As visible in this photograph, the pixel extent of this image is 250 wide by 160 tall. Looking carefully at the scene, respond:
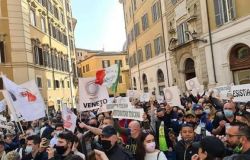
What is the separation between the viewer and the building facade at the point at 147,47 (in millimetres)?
35581

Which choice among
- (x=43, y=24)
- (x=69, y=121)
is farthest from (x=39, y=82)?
(x=69, y=121)

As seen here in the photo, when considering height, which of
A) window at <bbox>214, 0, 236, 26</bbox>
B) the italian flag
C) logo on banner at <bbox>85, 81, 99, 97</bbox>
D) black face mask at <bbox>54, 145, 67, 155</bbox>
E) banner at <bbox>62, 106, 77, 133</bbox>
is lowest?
black face mask at <bbox>54, 145, 67, 155</bbox>

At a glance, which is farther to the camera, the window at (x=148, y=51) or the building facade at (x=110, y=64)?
the building facade at (x=110, y=64)

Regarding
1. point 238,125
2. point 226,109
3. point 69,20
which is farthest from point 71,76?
point 238,125

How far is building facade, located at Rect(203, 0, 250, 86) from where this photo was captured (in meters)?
20.9

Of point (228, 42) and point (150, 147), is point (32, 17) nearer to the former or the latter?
point (228, 42)

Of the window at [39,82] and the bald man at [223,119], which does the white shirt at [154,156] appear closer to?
the bald man at [223,119]

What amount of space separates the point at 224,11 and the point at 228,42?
1.63 metres

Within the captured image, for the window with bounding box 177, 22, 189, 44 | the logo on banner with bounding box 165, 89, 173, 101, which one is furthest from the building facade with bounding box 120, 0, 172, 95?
the logo on banner with bounding box 165, 89, 173, 101

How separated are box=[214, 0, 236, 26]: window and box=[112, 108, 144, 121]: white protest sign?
14076mm

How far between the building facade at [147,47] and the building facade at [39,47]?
7.69m

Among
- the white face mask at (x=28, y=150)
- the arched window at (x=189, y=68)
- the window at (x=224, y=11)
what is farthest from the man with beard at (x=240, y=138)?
the arched window at (x=189, y=68)

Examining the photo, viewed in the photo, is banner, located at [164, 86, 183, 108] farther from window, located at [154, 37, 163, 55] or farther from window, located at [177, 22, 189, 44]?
window, located at [154, 37, 163, 55]

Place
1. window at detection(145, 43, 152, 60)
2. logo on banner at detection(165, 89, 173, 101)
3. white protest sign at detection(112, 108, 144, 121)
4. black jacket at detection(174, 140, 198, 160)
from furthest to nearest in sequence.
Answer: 1. window at detection(145, 43, 152, 60)
2. logo on banner at detection(165, 89, 173, 101)
3. white protest sign at detection(112, 108, 144, 121)
4. black jacket at detection(174, 140, 198, 160)
